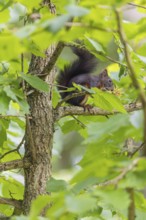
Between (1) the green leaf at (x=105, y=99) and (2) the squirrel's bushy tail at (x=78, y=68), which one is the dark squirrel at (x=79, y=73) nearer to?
(2) the squirrel's bushy tail at (x=78, y=68)

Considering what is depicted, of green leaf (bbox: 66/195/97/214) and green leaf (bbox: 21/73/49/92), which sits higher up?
green leaf (bbox: 21/73/49/92)

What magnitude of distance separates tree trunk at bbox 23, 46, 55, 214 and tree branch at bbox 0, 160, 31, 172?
0.01 m

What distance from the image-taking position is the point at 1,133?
143cm

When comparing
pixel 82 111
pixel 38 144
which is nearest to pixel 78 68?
pixel 82 111

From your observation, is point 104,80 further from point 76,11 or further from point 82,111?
point 76,11

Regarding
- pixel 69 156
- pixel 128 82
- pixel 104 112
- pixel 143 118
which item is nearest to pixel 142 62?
pixel 128 82

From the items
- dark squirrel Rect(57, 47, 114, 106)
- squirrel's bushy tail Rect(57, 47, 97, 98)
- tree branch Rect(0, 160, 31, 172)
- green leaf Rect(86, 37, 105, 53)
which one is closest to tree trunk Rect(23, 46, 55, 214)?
tree branch Rect(0, 160, 31, 172)

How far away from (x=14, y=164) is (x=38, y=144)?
0.08m

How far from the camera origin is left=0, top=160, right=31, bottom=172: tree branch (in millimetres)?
1351

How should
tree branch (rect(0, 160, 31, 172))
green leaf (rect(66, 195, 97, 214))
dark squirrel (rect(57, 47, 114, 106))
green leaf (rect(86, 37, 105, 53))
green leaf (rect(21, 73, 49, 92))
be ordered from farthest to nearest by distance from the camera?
dark squirrel (rect(57, 47, 114, 106))
tree branch (rect(0, 160, 31, 172))
green leaf (rect(21, 73, 49, 92))
green leaf (rect(86, 37, 105, 53))
green leaf (rect(66, 195, 97, 214))

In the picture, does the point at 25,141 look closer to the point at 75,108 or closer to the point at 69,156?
the point at 75,108

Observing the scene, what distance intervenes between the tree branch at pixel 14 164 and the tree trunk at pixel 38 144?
0.04 feet

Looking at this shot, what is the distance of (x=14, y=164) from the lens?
1.36 metres

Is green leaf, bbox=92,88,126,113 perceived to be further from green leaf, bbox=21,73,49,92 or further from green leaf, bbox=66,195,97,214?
green leaf, bbox=66,195,97,214
